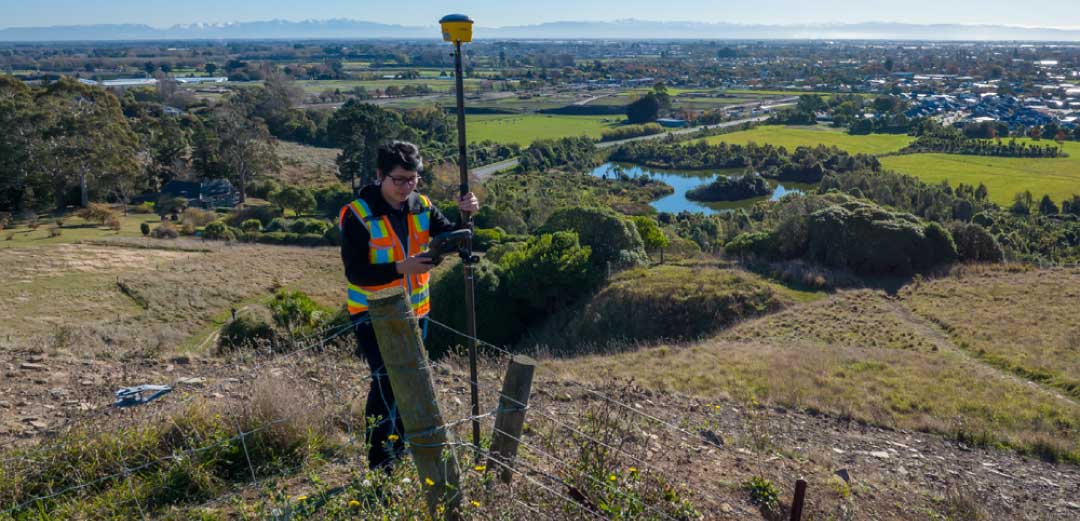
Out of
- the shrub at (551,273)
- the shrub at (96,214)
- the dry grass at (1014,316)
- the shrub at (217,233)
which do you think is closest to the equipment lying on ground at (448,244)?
the dry grass at (1014,316)

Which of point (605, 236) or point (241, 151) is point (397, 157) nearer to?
point (605, 236)

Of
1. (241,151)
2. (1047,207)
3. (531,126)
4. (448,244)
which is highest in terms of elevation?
(448,244)

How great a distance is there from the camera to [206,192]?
39688mm

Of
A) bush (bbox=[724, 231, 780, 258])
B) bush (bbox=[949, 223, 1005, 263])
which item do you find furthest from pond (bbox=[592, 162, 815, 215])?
bush (bbox=[949, 223, 1005, 263])

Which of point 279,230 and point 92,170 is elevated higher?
point 92,170

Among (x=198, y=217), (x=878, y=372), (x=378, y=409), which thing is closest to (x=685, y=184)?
(x=198, y=217)

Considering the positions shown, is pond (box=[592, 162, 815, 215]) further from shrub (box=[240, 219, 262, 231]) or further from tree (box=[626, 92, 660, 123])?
shrub (box=[240, 219, 262, 231])

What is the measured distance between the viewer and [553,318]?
1633 centimetres

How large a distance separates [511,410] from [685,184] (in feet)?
174

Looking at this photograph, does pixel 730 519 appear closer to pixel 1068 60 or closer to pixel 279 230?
pixel 279 230

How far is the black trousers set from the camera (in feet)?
12.5

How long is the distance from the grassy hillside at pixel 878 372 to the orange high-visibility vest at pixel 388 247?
4.29 metres

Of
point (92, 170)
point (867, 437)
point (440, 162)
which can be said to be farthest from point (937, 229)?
point (92, 170)

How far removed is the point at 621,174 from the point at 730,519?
5298 cm
